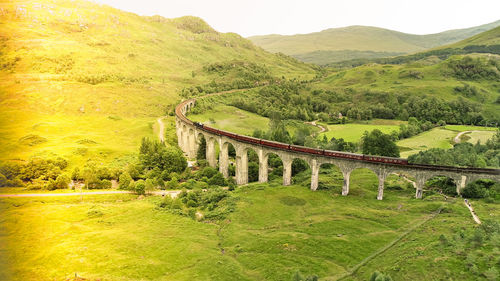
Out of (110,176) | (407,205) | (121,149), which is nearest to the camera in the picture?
(407,205)

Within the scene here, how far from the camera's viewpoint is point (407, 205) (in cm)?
5794

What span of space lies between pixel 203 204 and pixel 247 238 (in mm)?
18873

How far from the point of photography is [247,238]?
50.5m

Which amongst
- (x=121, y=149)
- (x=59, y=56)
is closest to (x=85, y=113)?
(x=121, y=149)

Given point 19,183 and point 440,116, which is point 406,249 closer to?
point 19,183

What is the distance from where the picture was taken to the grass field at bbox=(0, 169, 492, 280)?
38.6m

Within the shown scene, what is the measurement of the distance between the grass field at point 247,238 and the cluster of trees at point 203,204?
2.56 m

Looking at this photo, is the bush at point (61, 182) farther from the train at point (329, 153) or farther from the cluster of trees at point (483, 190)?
the cluster of trees at point (483, 190)

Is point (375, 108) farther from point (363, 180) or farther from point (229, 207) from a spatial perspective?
point (229, 207)

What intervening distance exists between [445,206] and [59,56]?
22336cm

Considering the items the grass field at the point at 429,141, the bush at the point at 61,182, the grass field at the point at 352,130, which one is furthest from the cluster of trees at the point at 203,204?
the grass field at the point at 352,130

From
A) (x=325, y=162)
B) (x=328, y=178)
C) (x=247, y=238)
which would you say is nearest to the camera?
(x=247, y=238)

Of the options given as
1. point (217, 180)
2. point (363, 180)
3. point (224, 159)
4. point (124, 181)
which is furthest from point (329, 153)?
point (124, 181)

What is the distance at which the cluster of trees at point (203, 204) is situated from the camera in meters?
60.8
